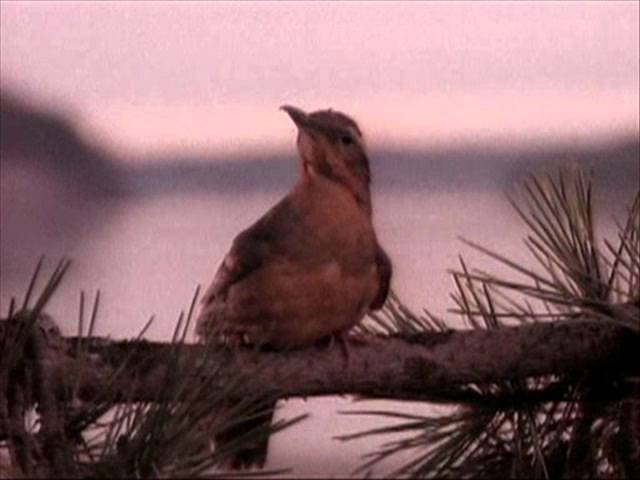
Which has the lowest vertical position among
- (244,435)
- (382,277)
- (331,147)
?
(244,435)

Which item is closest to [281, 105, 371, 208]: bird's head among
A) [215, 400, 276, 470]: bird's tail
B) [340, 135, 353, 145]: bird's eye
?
[340, 135, 353, 145]: bird's eye

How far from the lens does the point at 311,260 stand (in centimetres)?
100

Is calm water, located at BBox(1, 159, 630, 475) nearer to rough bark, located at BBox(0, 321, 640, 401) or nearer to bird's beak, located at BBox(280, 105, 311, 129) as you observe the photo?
bird's beak, located at BBox(280, 105, 311, 129)

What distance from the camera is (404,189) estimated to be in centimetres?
180

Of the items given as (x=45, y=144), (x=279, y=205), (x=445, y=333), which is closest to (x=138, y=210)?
(x=45, y=144)

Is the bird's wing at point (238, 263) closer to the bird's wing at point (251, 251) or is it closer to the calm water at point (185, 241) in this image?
the bird's wing at point (251, 251)

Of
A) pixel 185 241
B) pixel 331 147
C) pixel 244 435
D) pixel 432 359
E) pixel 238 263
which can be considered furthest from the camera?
pixel 185 241

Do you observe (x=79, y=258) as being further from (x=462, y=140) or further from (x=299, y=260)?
(x=299, y=260)

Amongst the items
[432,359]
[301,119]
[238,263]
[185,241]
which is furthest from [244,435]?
[185,241]

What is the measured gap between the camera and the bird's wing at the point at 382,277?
0.95 metres

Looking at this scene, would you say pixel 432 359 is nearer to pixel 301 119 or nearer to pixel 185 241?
pixel 301 119

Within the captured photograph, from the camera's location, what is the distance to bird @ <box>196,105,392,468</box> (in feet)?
2.98

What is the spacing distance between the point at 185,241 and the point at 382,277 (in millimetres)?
760

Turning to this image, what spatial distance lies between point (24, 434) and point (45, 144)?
1178 mm
